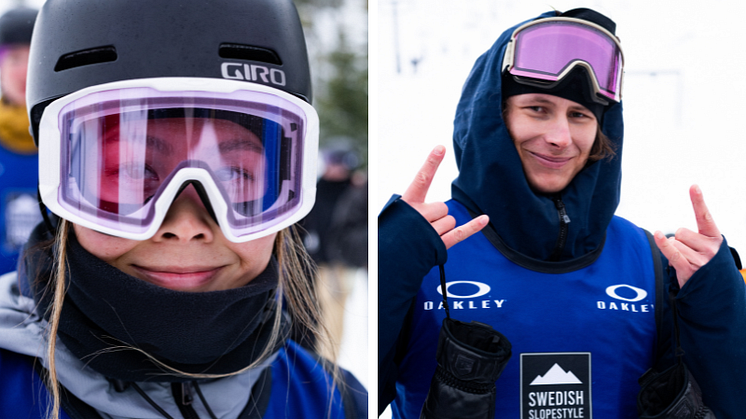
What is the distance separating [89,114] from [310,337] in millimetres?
815

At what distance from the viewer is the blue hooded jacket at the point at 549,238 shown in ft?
4.80

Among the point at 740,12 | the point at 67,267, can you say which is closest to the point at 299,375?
the point at 67,267

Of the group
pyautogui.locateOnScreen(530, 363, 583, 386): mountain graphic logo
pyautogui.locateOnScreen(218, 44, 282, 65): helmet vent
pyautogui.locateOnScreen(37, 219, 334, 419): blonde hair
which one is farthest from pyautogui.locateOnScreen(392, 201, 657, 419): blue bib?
pyautogui.locateOnScreen(218, 44, 282, 65): helmet vent

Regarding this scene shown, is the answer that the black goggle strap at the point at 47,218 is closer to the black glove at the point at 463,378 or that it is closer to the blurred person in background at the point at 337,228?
the blurred person in background at the point at 337,228

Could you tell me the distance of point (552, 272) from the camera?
1531 mm

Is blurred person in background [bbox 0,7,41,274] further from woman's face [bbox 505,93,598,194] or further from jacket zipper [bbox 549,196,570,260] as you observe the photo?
jacket zipper [bbox 549,196,570,260]

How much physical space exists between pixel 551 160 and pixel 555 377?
0.59 m

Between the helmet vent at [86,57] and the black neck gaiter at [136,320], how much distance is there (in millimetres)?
409

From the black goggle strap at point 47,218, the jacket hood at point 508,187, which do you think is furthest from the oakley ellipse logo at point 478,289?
the black goggle strap at point 47,218

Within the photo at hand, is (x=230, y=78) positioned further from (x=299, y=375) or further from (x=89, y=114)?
(x=299, y=375)

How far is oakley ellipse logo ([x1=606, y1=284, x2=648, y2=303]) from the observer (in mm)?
1543

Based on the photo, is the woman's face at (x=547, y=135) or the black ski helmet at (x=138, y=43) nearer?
the black ski helmet at (x=138, y=43)

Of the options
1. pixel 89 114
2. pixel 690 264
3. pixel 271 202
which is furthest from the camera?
pixel 690 264

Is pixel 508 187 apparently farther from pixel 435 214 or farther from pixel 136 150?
pixel 136 150
